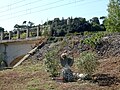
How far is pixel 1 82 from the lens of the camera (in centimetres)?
1474

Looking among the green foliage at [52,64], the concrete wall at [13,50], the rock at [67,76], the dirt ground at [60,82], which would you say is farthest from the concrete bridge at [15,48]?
the rock at [67,76]

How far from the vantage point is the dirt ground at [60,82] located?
39.4 ft

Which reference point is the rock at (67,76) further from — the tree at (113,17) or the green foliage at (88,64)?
the tree at (113,17)

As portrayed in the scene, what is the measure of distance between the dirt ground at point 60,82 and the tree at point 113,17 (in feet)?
57.0

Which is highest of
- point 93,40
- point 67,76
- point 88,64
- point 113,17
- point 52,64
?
point 113,17

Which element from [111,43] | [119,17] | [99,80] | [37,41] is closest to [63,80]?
[99,80]

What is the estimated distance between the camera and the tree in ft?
109

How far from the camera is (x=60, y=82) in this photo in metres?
13.2

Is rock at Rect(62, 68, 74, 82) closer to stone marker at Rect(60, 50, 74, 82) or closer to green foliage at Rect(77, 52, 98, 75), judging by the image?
stone marker at Rect(60, 50, 74, 82)

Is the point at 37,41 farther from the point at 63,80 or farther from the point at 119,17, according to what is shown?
the point at 63,80

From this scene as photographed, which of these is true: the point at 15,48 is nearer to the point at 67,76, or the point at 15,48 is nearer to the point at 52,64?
the point at 52,64

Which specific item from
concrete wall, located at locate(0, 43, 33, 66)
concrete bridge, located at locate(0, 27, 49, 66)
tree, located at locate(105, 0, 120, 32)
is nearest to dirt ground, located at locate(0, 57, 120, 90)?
concrete bridge, located at locate(0, 27, 49, 66)

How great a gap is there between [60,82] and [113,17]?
2187 centimetres

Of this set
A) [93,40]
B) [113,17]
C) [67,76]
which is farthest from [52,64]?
[113,17]
